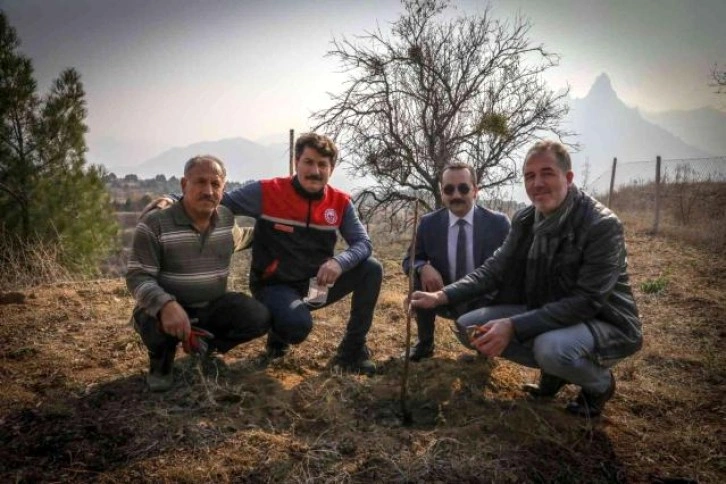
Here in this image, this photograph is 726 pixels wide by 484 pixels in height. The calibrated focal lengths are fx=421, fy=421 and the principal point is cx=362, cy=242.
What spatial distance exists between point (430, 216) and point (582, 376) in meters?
1.76

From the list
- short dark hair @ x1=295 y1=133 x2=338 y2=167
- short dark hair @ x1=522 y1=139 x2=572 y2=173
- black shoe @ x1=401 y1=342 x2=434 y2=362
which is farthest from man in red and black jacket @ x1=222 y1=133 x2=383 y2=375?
short dark hair @ x1=522 y1=139 x2=572 y2=173

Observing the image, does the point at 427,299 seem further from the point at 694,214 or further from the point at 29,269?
the point at 694,214

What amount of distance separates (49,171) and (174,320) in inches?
446

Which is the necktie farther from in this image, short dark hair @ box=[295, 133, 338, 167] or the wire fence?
the wire fence

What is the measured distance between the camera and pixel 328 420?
2471 millimetres

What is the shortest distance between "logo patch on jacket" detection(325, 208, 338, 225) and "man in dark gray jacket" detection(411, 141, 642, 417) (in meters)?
1.05

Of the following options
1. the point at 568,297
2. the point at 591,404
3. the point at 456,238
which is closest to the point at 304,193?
the point at 456,238

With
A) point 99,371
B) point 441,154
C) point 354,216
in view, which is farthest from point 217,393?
point 441,154

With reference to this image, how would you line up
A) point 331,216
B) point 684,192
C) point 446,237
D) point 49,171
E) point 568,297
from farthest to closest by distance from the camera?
point 684,192, point 49,171, point 446,237, point 331,216, point 568,297

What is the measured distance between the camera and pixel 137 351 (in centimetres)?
356

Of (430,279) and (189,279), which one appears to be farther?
(430,279)

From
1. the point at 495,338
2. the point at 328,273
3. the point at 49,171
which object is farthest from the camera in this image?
the point at 49,171

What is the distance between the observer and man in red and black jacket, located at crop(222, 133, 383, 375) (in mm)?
3342

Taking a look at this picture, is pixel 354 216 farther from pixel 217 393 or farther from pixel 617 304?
pixel 617 304
